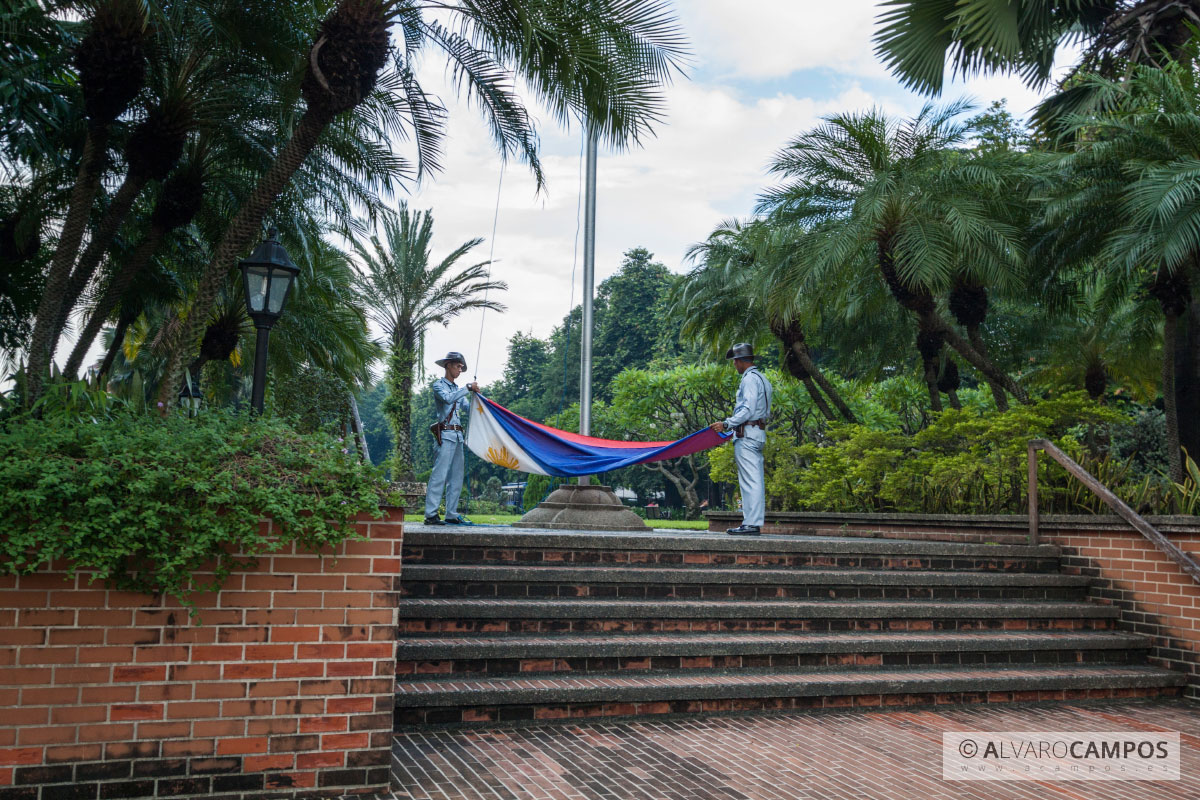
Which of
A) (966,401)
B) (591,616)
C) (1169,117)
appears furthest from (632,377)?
(591,616)

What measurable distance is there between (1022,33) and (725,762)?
9601mm

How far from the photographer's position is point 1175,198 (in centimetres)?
791

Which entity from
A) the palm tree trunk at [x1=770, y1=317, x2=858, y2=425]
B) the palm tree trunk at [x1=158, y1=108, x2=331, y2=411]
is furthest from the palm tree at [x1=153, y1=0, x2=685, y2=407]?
the palm tree trunk at [x1=770, y1=317, x2=858, y2=425]

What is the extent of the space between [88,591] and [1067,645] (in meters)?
6.80

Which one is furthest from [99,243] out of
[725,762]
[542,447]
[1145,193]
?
[1145,193]

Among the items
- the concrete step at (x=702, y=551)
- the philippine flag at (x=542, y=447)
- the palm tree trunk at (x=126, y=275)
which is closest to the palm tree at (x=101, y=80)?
the palm tree trunk at (x=126, y=275)

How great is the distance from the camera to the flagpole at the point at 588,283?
10430mm

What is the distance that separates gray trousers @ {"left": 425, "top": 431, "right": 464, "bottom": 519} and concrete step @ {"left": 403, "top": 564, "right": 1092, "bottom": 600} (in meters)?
2.88

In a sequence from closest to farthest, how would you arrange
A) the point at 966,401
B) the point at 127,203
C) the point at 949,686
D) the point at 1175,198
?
the point at 949,686
the point at 1175,198
the point at 127,203
the point at 966,401

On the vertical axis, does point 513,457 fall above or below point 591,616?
above

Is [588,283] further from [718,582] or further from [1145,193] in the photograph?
[1145,193]

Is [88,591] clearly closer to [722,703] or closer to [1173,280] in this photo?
[722,703]

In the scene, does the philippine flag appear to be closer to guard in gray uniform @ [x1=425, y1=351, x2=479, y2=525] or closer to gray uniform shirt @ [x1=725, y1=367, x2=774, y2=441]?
guard in gray uniform @ [x1=425, y1=351, x2=479, y2=525]

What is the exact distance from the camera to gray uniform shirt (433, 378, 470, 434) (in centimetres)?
922
